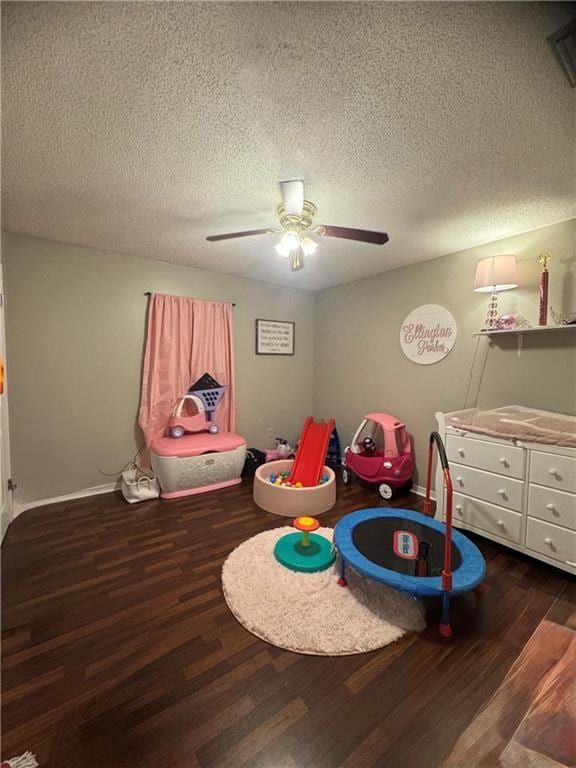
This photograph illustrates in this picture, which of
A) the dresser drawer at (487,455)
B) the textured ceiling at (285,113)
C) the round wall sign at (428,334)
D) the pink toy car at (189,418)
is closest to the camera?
the textured ceiling at (285,113)

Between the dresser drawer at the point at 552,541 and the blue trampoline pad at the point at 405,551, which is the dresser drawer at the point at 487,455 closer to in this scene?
the dresser drawer at the point at 552,541

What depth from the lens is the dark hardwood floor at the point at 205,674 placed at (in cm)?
107

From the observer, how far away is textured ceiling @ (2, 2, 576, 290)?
3.18ft

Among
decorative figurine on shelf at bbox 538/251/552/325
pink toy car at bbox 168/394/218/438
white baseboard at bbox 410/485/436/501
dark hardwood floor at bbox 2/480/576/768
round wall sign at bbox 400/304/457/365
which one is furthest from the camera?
pink toy car at bbox 168/394/218/438

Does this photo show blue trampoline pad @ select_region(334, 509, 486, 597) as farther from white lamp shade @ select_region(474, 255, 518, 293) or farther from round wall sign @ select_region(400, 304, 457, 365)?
white lamp shade @ select_region(474, 255, 518, 293)

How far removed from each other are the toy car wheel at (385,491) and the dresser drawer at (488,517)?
628mm

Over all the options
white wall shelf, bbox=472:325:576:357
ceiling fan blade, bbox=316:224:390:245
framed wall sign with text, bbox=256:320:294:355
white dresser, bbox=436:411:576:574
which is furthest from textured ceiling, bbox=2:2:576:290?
framed wall sign with text, bbox=256:320:294:355

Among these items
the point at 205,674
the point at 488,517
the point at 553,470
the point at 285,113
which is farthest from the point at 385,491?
the point at 285,113

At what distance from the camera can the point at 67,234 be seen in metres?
2.61

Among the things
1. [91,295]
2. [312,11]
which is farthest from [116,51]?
[91,295]

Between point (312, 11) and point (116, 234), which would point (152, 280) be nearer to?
point (116, 234)

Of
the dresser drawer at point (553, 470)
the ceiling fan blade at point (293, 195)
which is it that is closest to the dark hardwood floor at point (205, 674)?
the dresser drawer at point (553, 470)

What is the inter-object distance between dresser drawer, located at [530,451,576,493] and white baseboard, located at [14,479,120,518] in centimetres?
371

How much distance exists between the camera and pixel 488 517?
7.34 ft
